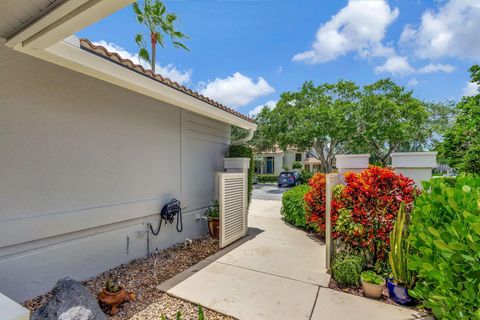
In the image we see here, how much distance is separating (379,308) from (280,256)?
2.45 m

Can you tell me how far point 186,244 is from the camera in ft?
20.9

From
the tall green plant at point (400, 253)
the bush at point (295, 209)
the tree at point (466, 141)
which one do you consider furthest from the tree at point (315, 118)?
the tall green plant at point (400, 253)

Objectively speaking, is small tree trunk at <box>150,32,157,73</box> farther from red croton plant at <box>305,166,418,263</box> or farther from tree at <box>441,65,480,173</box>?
tree at <box>441,65,480,173</box>

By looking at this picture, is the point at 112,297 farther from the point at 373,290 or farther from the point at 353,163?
the point at 353,163

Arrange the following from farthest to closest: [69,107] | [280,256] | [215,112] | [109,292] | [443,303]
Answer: [215,112] → [280,256] → [69,107] → [109,292] → [443,303]

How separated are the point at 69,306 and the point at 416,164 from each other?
21.7 ft

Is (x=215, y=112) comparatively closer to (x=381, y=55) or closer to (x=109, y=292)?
(x=109, y=292)

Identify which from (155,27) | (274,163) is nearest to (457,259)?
(155,27)

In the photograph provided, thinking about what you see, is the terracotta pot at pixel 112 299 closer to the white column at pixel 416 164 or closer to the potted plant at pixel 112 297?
the potted plant at pixel 112 297

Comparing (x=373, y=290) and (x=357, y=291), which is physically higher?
(x=373, y=290)

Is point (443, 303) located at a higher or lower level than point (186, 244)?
higher

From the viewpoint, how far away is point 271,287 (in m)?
4.18

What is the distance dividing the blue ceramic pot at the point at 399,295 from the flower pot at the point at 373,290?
0.16 meters

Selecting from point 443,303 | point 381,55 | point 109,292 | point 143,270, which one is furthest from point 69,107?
point 381,55
